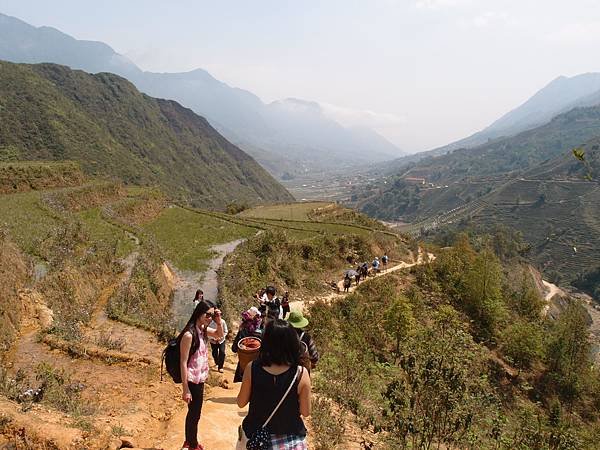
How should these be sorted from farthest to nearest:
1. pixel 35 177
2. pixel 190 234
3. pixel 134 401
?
pixel 35 177
pixel 190 234
pixel 134 401

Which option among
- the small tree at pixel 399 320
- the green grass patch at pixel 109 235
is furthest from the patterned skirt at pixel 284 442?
the small tree at pixel 399 320

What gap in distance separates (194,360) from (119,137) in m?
123

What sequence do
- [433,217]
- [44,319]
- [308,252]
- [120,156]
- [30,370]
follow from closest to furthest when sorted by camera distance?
[30,370]
[44,319]
[308,252]
[120,156]
[433,217]

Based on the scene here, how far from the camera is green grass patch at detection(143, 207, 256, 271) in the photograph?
26.5 meters

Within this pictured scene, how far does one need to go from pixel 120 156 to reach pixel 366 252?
83097 mm

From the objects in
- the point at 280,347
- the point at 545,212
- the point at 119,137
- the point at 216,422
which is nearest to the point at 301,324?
the point at 216,422

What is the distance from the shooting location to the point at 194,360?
559cm

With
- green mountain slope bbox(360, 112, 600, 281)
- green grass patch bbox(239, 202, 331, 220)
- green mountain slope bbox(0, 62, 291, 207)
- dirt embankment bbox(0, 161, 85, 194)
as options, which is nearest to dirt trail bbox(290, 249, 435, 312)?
green grass patch bbox(239, 202, 331, 220)

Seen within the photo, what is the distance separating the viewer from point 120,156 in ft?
325

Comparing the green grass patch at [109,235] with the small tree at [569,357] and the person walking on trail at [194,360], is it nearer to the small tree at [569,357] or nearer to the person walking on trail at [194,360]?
the person walking on trail at [194,360]

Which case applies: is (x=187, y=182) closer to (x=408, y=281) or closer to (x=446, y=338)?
(x=408, y=281)

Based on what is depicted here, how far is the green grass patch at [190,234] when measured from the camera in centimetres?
2655

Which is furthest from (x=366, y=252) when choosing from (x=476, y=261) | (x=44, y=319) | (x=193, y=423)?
(x=193, y=423)

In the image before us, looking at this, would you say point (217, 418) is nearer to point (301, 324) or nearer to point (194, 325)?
point (301, 324)
